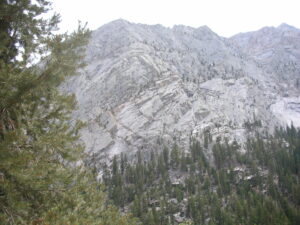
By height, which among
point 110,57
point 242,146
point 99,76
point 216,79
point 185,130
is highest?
point 110,57

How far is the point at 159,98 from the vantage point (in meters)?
122

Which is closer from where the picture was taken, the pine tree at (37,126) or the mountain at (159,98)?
→ the pine tree at (37,126)

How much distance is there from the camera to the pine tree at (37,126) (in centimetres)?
557

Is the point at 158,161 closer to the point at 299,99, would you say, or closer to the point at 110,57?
the point at 110,57

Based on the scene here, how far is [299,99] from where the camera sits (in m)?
172

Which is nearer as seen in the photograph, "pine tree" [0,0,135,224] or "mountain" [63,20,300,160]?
"pine tree" [0,0,135,224]

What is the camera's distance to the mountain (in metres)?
111

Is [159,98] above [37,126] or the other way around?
the other way around

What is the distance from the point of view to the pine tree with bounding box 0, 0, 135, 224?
5566 mm

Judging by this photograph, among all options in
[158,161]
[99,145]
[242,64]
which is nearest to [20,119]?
[158,161]

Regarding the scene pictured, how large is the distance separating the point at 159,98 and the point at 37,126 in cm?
11357

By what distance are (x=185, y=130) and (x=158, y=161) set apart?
25.9 m

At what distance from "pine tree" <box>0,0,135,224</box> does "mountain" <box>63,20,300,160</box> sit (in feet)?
321

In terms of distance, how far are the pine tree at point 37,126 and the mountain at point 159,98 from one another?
Result: 97.9 meters
